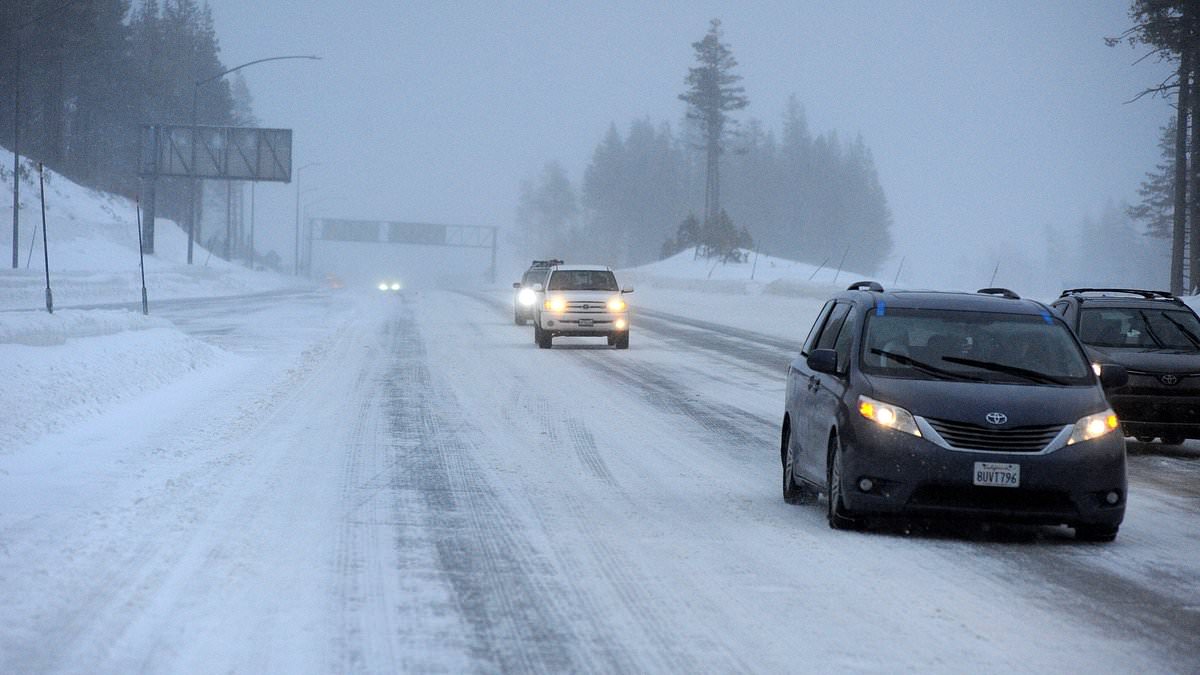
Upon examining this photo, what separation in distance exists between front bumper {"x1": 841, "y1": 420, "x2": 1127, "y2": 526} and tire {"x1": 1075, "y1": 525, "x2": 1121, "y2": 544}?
0.06m

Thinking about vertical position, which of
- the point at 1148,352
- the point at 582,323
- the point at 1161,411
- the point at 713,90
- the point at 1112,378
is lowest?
the point at 582,323

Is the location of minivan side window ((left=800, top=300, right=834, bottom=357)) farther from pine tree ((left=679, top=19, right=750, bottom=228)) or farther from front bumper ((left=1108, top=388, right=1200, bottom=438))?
pine tree ((left=679, top=19, right=750, bottom=228))

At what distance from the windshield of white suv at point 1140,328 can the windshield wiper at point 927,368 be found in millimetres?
6365

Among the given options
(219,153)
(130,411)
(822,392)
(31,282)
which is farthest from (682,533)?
(219,153)

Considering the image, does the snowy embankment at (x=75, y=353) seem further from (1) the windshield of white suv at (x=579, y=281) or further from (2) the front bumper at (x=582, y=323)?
(1) the windshield of white suv at (x=579, y=281)

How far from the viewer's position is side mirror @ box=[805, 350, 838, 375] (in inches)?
402

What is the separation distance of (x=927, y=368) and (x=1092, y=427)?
1.17 metres

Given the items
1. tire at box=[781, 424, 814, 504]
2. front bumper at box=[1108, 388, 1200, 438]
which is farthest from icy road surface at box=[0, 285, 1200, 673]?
front bumper at box=[1108, 388, 1200, 438]

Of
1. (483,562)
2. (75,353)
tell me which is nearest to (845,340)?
(483,562)

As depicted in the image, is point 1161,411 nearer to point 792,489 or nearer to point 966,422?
point 792,489

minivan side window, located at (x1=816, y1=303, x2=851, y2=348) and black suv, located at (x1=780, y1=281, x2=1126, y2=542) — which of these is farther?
minivan side window, located at (x1=816, y1=303, x2=851, y2=348)

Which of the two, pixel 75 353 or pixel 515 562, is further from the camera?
pixel 75 353

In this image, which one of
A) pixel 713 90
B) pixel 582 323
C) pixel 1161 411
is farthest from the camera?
pixel 713 90

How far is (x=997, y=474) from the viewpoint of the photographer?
9.05 m
